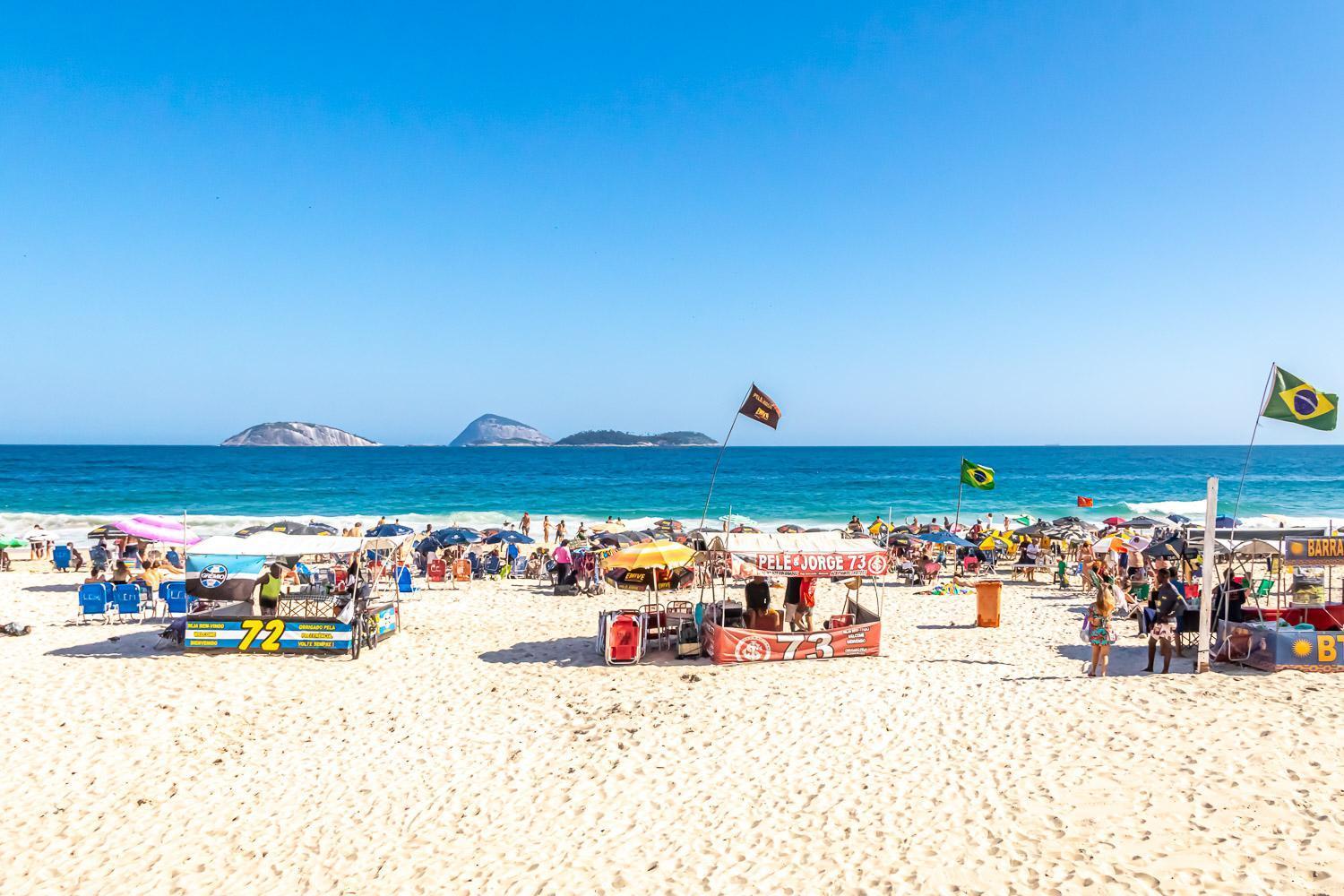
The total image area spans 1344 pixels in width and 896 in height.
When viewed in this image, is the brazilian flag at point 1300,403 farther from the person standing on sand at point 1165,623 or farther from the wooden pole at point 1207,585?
the person standing on sand at point 1165,623

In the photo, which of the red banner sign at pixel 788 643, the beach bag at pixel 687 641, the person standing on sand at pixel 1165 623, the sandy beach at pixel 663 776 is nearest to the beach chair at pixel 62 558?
the sandy beach at pixel 663 776

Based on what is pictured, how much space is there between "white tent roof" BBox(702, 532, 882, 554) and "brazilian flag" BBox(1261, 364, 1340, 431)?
5727 mm

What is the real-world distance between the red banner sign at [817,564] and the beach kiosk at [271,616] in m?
6.42

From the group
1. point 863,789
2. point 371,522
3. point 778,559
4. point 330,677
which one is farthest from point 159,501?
point 863,789

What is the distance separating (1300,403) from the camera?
10711 mm

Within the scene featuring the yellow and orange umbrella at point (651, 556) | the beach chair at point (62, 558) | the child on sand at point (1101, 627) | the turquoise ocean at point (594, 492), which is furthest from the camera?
the turquoise ocean at point (594, 492)

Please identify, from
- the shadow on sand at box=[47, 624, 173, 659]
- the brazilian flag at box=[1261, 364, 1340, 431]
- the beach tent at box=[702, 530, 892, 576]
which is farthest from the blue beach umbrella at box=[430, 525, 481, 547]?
the brazilian flag at box=[1261, 364, 1340, 431]

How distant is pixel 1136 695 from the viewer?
9.62 metres

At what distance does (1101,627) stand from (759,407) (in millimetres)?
6230

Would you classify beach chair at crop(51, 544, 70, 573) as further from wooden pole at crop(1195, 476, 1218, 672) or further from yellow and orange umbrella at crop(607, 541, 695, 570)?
wooden pole at crop(1195, 476, 1218, 672)

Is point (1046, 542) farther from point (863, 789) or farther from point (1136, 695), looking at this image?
point (863, 789)

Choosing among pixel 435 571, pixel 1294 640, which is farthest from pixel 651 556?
pixel 435 571

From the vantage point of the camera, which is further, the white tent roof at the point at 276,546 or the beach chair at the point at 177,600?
the beach chair at the point at 177,600

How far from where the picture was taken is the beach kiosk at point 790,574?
11.6m
